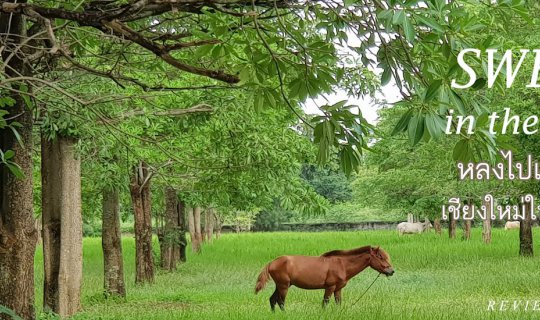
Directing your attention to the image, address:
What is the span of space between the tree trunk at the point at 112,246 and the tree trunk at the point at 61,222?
545cm

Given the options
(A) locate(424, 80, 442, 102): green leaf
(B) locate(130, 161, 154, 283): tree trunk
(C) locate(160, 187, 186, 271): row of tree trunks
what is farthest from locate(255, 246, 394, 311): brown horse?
(C) locate(160, 187, 186, 271): row of tree trunks

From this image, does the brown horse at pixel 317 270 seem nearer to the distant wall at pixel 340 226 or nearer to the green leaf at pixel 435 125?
the green leaf at pixel 435 125

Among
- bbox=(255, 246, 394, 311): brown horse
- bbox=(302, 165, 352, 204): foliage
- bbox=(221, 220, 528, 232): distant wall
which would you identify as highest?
bbox=(302, 165, 352, 204): foliage

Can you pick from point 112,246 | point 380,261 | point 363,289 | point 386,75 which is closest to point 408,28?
point 386,75

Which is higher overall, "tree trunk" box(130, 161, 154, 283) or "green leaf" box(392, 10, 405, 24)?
"green leaf" box(392, 10, 405, 24)

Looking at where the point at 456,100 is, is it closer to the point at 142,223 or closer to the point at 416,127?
the point at 416,127

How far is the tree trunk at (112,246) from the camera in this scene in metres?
17.9

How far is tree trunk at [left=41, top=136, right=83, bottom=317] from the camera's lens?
39.4ft

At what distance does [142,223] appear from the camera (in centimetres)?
2247

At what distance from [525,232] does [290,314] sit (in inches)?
707

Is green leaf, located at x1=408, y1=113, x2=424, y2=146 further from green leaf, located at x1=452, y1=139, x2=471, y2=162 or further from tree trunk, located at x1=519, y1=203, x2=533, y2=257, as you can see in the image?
tree trunk, located at x1=519, y1=203, x2=533, y2=257

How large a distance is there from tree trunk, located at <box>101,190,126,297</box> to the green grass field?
18.2 inches

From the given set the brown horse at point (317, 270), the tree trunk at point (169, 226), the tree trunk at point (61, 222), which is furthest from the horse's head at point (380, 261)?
the tree trunk at point (169, 226)

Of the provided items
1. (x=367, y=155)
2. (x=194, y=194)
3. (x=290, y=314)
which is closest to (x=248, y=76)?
(x=290, y=314)
